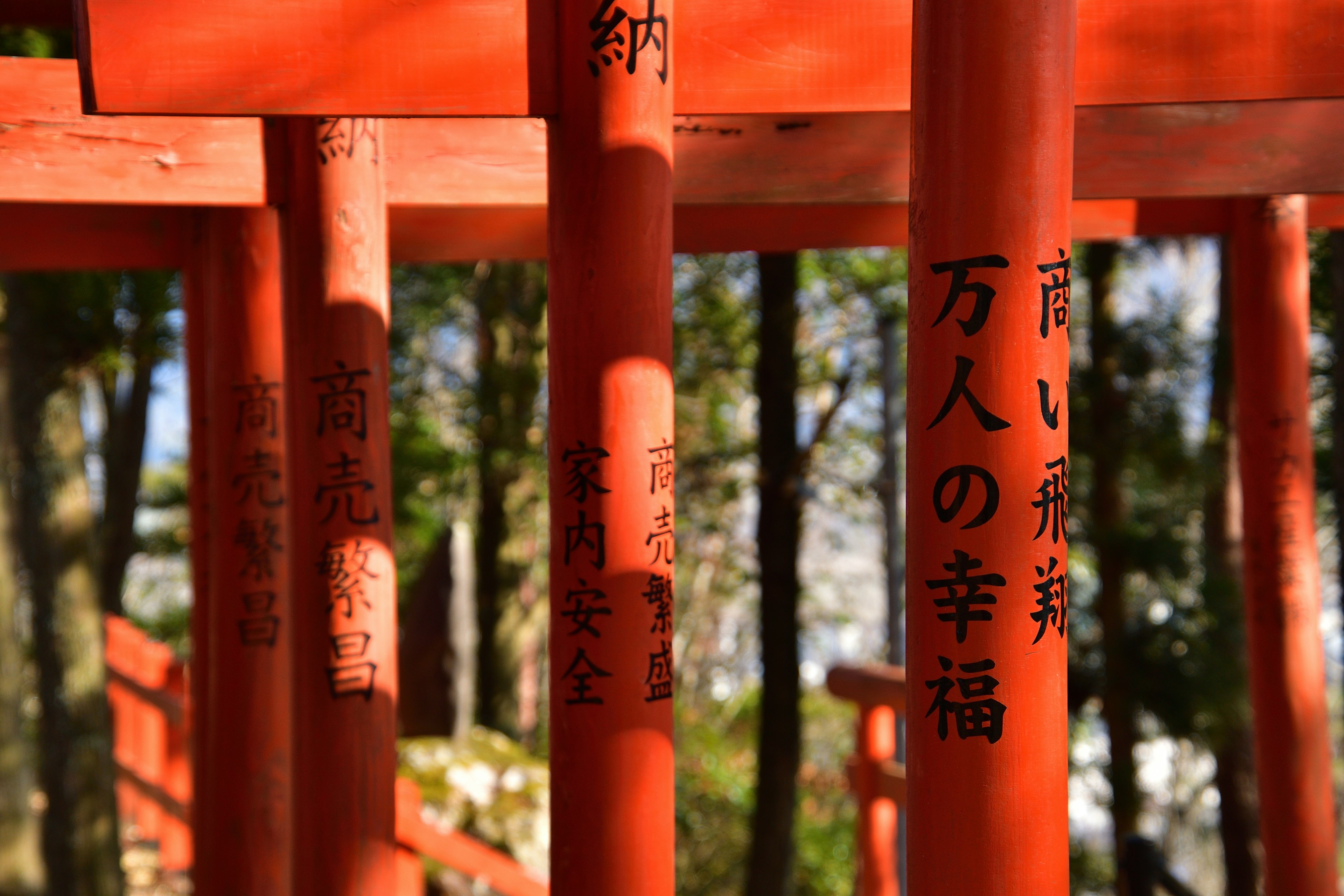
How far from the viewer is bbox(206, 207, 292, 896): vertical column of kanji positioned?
3.78 m

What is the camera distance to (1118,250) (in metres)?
7.29

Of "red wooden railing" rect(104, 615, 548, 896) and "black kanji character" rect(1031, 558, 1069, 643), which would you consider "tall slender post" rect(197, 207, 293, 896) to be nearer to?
"red wooden railing" rect(104, 615, 548, 896)

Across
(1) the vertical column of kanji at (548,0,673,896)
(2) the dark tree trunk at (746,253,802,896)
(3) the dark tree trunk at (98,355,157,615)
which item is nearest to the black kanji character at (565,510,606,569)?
(1) the vertical column of kanji at (548,0,673,896)

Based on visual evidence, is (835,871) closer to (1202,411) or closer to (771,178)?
(1202,411)

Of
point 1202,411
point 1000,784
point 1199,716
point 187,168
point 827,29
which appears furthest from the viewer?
point 1202,411

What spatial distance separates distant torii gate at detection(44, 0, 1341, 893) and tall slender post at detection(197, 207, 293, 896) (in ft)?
5.97

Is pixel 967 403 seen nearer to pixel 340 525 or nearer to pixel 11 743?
pixel 340 525

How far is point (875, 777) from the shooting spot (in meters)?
4.67

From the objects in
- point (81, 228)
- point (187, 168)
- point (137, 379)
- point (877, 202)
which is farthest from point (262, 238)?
point (137, 379)

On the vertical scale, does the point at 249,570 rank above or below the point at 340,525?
below

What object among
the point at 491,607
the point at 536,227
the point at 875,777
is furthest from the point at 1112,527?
the point at 491,607

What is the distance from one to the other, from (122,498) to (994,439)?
314 inches

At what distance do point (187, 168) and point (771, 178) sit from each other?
1539 mm

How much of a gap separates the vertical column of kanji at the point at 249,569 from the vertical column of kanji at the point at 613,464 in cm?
183
